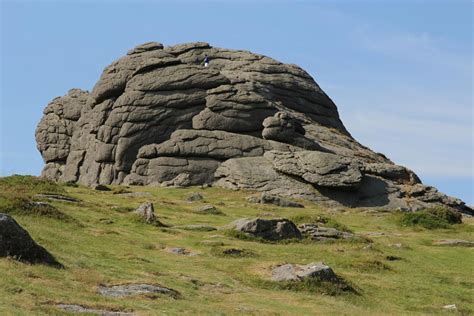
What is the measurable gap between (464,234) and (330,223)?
43.1ft

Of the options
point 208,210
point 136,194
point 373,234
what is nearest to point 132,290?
point 373,234

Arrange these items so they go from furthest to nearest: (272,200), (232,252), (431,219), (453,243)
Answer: (272,200), (431,219), (453,243), (232,252)

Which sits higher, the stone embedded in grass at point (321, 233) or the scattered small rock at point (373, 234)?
the scattered small rock at point (373, 234)

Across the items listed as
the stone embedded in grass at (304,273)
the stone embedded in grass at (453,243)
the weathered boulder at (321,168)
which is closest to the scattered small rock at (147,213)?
the stone embedded in grass at (304,273)

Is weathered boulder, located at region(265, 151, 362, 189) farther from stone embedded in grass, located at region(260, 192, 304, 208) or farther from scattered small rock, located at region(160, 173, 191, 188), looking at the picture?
scattered small rock, located at region(160, 173, 191, 188)

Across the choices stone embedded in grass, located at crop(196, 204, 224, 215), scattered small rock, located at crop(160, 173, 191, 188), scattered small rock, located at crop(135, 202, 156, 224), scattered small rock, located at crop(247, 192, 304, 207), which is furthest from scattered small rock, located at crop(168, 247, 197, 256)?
scattered small rock, located at crop(160, 173, 191, 188)

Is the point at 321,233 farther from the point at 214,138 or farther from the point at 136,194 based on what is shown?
the point at 214,138

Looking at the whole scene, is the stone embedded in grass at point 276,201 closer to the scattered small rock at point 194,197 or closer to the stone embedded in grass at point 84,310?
the scattered small rock at point 194,197

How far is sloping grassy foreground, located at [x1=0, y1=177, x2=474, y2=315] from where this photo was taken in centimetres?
2544

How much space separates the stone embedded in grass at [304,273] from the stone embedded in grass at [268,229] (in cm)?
1461

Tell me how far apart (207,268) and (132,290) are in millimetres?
9897

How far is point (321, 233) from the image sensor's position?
174 ft

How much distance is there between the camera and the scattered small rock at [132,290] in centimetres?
2623

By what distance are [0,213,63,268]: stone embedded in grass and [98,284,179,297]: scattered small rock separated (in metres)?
3.41
